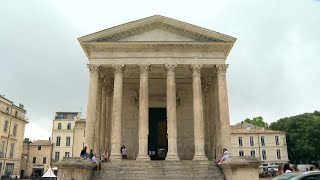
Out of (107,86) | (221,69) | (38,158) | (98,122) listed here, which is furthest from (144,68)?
(38,158)

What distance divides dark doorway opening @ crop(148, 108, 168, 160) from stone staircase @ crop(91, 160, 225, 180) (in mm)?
6499

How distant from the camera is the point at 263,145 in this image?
56812 millimetres

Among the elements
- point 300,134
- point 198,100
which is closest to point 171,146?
point 198,100

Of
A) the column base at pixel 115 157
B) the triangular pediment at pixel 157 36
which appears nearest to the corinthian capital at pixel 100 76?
the triangular pediment at pixel 157 36

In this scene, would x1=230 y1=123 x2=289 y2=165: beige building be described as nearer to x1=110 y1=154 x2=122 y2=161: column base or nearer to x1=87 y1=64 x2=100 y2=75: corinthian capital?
x1=110 y1=154 x2=122 y2=161: column base

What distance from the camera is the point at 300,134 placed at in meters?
57.1

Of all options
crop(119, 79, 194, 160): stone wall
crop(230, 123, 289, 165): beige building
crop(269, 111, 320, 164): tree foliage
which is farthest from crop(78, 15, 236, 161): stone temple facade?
crop(269, 111, 320, 164): tree foliage

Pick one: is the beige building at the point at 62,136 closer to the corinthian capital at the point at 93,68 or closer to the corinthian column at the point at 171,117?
the corinthian capital at the point at 93,68

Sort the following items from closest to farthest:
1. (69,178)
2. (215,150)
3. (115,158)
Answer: (69,178) < (115,158) < (215,150)

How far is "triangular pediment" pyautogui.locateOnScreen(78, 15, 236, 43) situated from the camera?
23.5m

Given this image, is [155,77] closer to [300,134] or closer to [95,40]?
[95,40]

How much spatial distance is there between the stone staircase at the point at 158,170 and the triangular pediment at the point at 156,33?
9359mm

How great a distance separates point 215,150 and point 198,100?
450cm

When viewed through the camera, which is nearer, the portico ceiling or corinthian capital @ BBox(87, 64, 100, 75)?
corinthian capital @ BBox(87, 64, 100, 75)
